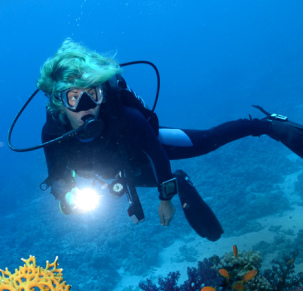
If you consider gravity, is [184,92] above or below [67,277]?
above

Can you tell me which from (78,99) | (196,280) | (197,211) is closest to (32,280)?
(78,99)

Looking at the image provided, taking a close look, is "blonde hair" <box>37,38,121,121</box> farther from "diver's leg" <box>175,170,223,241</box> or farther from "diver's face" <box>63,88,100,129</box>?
"diver's leg" <box>175,170,223,241</box>

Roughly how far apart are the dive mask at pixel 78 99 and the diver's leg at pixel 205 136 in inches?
68.5

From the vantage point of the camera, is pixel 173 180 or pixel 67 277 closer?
pixel 173 180

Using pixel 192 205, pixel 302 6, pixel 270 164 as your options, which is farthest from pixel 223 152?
pixel 302 6

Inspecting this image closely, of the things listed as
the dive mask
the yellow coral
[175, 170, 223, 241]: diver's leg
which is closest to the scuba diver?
the dive mask

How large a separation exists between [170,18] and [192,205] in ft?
694

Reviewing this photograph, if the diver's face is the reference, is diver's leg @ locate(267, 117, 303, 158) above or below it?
below

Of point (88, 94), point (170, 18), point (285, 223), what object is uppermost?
point (170, 18)

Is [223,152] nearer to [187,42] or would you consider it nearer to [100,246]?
[100,246]

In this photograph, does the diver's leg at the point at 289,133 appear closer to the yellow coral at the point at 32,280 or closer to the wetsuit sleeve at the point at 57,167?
the wetsuit sleeve at the point at 57,167

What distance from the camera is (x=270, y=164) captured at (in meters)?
14.2

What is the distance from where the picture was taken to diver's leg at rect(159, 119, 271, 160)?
4609 millimetres

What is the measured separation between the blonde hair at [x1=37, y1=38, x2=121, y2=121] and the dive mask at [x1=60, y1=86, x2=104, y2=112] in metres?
0.08
